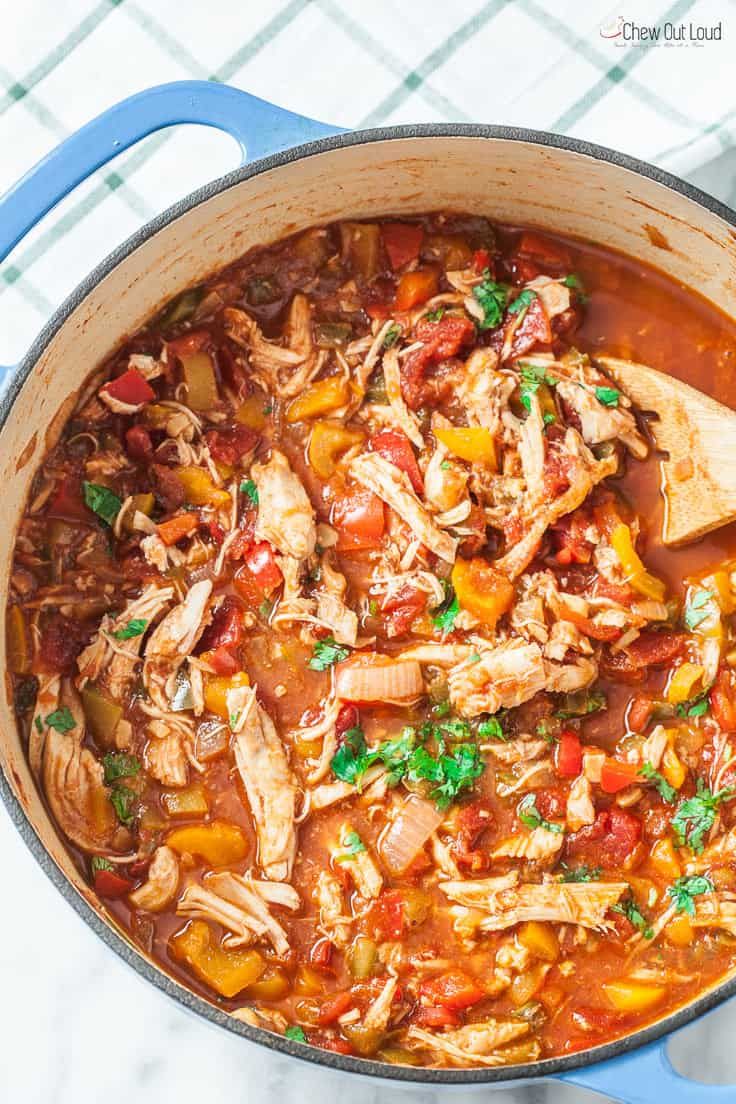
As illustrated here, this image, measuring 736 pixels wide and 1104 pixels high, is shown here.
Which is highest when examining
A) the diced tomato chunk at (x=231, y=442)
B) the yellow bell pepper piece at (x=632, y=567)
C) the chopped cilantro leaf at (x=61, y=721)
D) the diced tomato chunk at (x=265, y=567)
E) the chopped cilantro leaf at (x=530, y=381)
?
the chopped cilantro leaf at (x=530, y=381)

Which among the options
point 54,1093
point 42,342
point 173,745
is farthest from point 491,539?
point 54,1093

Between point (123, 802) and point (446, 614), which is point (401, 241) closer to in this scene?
point (446, 614)

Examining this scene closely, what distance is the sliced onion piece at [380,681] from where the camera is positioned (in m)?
4.17

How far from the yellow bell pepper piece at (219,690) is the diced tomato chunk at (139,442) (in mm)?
793

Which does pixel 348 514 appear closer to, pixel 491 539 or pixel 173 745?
pixel 491 539

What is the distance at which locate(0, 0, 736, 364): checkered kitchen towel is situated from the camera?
15.3ft

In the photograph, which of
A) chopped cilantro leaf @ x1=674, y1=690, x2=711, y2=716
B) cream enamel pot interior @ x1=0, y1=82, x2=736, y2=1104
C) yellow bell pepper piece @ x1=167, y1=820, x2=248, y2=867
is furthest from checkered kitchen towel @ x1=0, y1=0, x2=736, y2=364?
yellow bell pepper piece @ x1=167, y1=820, x2=248, y2=867

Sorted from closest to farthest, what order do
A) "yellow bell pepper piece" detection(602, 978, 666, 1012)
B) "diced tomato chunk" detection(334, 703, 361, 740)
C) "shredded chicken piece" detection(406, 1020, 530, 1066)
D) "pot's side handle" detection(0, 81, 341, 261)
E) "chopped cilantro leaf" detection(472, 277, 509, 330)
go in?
"pot's side handle" detection(0, 81, 341, 261) → "shredded chicken piece" detection(406, 1020, 530, 1066) → "yellow bell pepper piece" detection(602, 978, 666, 1012) → "diced tomato chunk" detection(334, 703, 361, 740) → "chopped cilantro leaf" detection(472, 277, 509, 330)

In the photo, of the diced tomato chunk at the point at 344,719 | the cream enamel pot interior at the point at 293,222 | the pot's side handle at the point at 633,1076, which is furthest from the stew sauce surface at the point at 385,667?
the pot's side handle at the point at 633,1076

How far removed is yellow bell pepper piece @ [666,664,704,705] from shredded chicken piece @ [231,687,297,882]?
1.32m

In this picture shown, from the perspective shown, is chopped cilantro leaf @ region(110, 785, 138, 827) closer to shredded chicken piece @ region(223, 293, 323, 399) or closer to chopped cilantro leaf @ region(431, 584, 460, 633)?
chopped cilantro leaf @ region(431, 584, 460, 633)

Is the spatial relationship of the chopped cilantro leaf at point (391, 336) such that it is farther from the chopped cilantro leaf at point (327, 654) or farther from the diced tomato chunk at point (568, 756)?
the diced tomato chunk at point (568, 756)

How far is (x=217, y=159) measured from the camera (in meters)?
4.66

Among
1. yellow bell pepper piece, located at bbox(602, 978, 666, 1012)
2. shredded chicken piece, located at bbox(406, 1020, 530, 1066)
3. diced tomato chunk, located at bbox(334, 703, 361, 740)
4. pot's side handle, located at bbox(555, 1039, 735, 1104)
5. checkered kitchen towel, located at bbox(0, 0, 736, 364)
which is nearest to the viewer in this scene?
pot's side handle, located at bbox(555, 1039, 735, 1104)
